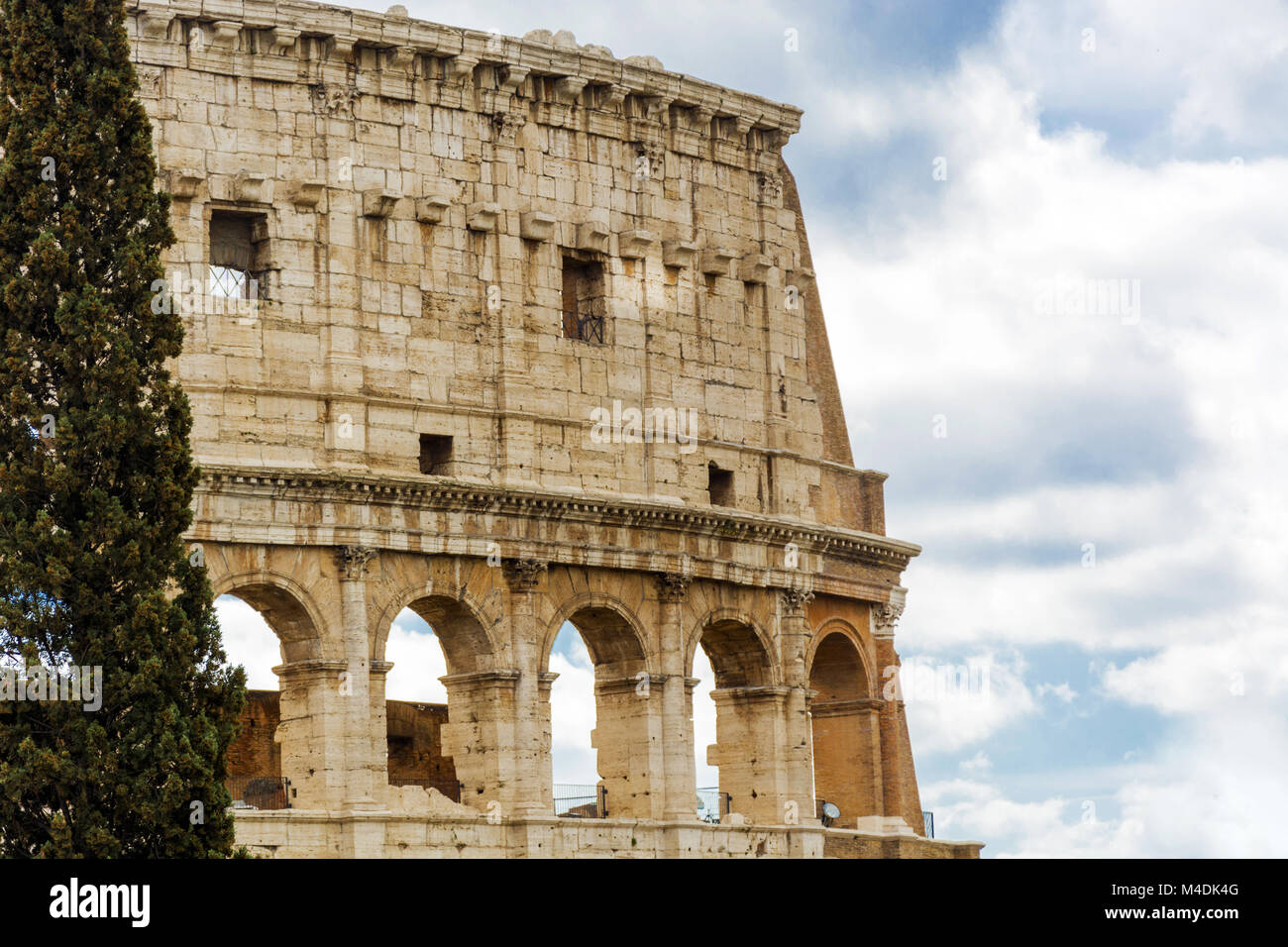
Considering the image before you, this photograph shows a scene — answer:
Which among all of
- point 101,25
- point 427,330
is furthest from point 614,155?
point 101,25

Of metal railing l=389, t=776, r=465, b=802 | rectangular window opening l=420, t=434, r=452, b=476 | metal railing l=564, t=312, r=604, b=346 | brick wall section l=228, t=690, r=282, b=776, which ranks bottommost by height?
metal railing l=389, t=776, r=465, b=802

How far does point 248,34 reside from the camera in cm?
3634

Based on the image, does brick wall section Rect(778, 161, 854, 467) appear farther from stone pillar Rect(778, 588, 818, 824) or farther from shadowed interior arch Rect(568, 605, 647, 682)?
shadowed interior arch Rect(568, 605, 647, 682)

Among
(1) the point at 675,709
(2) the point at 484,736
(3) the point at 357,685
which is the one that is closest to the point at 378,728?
(3) the point at 357,685

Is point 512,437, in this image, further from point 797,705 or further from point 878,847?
point 878,847

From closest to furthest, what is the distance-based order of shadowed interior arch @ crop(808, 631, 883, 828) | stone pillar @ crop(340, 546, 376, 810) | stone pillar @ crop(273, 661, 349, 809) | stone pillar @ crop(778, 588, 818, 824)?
1. stone pillar @ crop(273, 661, 349, 809)
2. stone pillar @ crop(340, 546, 376, 810)
3. stone pillar @ crop(778, 588, 818, 824)
4. shadowed interior arch @ crop(808, 631, 883, 828)

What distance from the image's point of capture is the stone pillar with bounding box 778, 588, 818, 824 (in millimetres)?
39844

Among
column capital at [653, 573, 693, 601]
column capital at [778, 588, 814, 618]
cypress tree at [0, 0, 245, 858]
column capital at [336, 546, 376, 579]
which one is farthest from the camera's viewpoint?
column capital at [778, 588, 814, 618]

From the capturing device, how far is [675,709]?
38531 millimetres

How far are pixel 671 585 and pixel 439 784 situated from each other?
5.26 metres

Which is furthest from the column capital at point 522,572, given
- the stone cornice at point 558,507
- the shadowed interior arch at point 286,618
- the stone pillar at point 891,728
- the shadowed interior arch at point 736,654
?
the stone pillar at point 891,728

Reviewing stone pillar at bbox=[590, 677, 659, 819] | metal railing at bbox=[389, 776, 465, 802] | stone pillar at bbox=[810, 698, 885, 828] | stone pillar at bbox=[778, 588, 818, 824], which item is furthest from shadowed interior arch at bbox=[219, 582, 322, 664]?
stone pillar at bbox=[810, 698, 885, 828]

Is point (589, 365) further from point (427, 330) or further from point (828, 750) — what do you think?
point (828, 750)

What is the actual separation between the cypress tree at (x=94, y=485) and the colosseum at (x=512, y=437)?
304 inches
